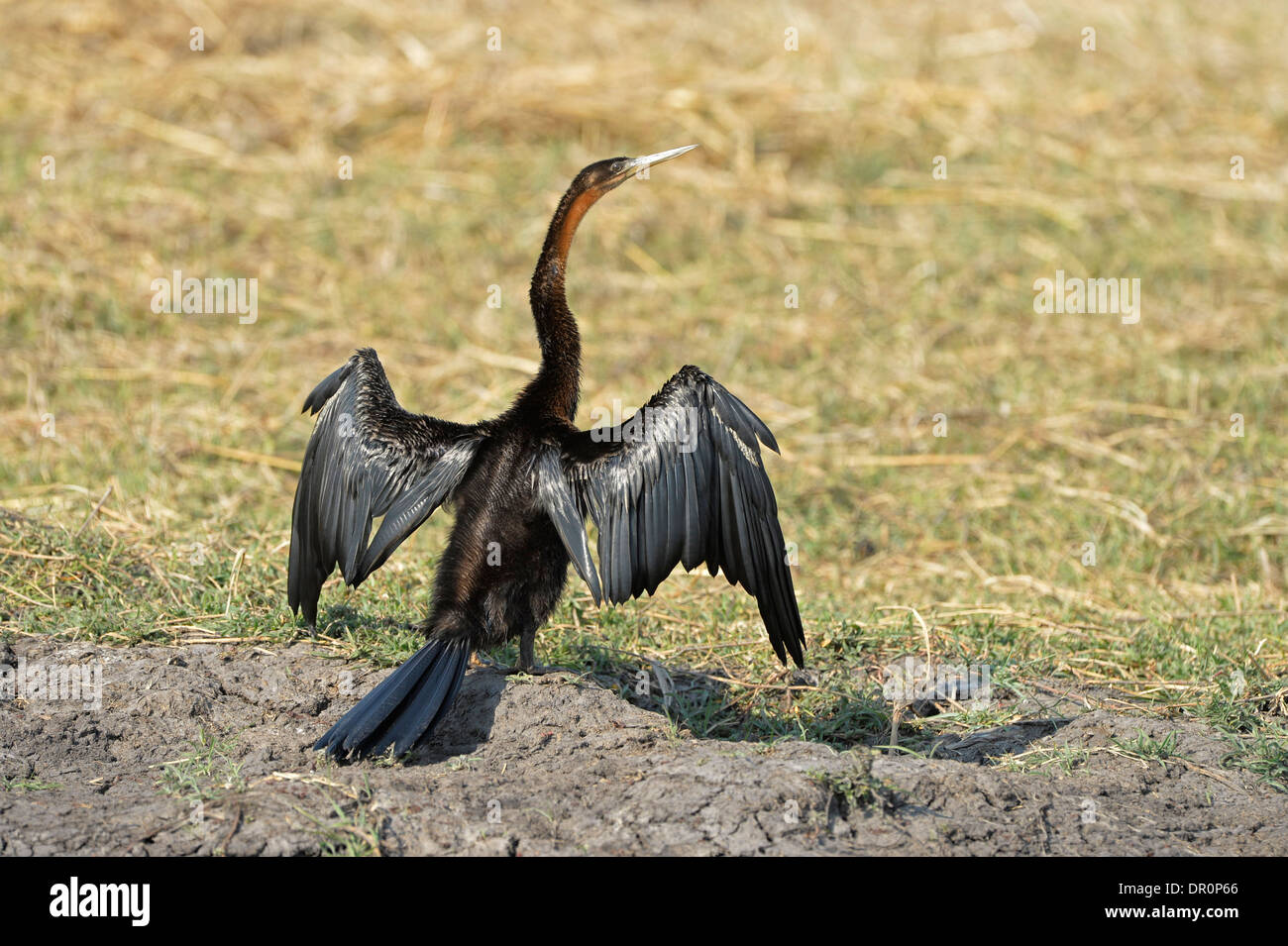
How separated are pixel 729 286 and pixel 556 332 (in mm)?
4358

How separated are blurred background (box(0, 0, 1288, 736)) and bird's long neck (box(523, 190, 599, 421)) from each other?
0.90 meters

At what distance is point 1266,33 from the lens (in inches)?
478

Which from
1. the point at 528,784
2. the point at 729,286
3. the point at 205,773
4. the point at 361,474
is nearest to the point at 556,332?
the point at 361,474

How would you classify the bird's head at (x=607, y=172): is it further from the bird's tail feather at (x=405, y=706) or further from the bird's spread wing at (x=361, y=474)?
the bird's tail feather at (x=405, y=706)

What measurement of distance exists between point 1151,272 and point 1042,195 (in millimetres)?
1102

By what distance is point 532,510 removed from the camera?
4.31 metres

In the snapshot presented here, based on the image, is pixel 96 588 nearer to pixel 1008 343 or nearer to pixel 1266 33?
pixel 1008 343

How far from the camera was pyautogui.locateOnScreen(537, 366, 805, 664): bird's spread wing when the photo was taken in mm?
4176

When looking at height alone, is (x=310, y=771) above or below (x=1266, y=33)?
→ below

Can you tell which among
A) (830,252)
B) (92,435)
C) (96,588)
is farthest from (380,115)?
(96,588)

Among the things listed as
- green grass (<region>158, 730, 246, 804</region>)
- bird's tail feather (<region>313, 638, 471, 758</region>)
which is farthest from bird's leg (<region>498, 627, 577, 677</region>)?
green grass (<region>158, 730, 246, 804</region>)

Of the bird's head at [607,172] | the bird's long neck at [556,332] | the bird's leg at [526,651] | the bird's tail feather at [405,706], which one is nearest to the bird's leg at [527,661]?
the bird's leg at [526,651]

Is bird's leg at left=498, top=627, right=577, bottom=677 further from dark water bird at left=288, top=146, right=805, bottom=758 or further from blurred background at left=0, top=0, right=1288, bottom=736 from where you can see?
blurred background at left=0, top=0, right=1288, bottom=736
